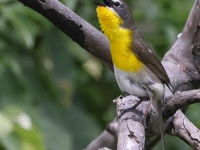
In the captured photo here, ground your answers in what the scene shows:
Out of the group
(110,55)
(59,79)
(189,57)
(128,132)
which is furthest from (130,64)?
(59,79)

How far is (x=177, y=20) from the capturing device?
4344 mm

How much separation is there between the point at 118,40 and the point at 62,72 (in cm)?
101

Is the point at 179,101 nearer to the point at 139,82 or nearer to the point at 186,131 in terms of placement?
the point at 186,131

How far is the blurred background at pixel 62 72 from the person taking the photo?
158 inches

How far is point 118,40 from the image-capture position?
10.9 ft

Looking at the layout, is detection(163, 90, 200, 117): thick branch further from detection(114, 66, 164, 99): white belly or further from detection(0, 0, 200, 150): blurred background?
detection(0, 0, 200, 150): blurred background

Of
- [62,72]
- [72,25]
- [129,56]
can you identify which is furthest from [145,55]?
[62,72]

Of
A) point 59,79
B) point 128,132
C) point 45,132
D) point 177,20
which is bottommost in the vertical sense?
point 128,132

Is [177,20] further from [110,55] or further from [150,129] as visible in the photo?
[150,129]

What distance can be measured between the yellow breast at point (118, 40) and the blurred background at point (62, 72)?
0.47 m

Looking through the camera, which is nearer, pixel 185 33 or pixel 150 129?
pixel 150 129

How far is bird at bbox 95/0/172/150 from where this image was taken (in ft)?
10.5

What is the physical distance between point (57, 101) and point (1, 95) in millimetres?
422

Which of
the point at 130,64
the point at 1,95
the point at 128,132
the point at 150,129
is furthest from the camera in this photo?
the point at 1,95
